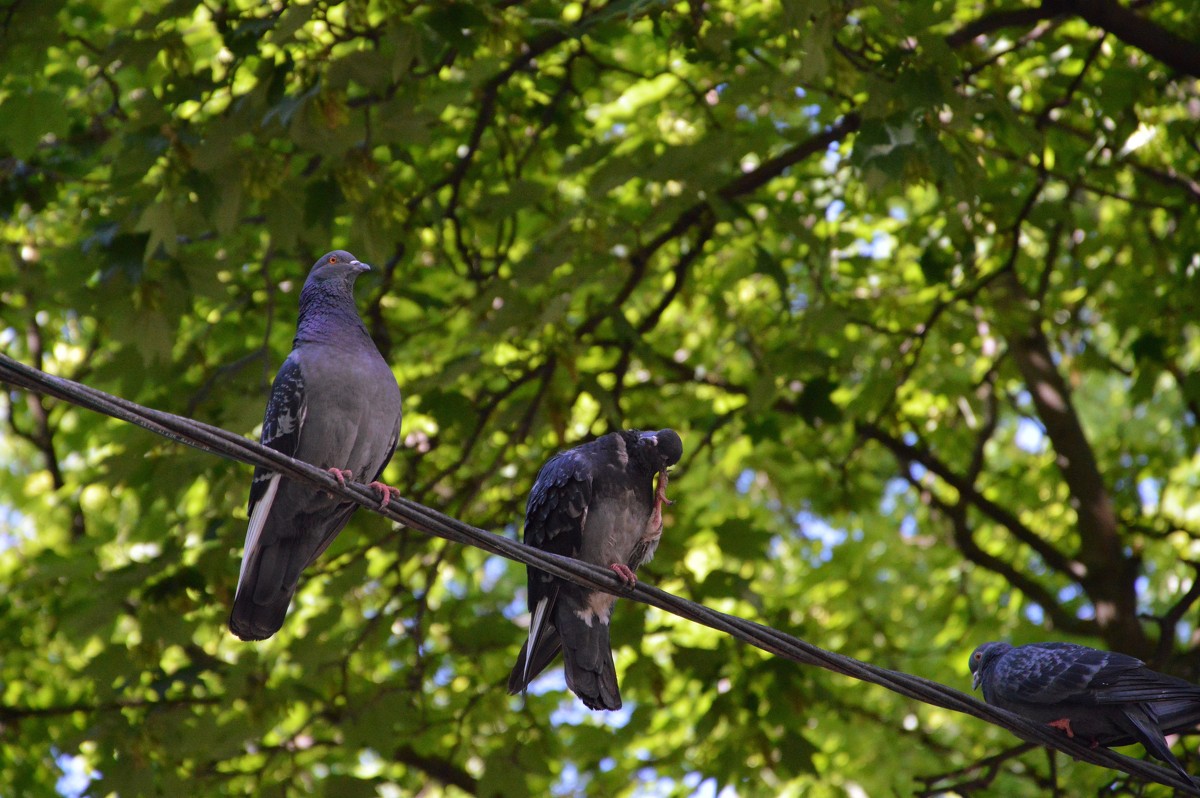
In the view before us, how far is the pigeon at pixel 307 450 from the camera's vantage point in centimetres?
416

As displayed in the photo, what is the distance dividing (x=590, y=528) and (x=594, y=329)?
2.00 m

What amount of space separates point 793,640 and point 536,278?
247 centimetres

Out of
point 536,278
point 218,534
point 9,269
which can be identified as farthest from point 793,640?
point 9,269

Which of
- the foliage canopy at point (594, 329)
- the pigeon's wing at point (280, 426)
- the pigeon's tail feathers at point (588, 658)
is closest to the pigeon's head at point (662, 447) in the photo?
the pigeon's tail feathers at point (588, 658)

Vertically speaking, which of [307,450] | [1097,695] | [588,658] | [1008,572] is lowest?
[588,658]

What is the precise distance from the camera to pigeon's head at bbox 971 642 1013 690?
15.7 feet

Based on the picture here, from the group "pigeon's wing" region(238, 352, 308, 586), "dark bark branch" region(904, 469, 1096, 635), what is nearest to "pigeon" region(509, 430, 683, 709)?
"pigeon's wing" region(238, 352, 308, 586)

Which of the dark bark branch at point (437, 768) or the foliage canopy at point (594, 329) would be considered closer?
the foliage canopy at point (594, 329)

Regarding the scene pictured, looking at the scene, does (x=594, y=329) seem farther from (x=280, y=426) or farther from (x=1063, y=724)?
(x=1063, y=724)

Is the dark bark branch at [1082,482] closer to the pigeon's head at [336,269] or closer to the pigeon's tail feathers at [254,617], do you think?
the pigeon's head at [336,269]

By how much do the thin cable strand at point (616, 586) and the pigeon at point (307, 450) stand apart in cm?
68

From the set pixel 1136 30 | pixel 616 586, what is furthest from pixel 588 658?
pixel 1136 30

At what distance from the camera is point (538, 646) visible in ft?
15.2

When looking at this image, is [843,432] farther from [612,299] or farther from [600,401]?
[600,401]
